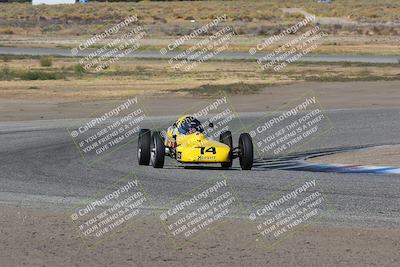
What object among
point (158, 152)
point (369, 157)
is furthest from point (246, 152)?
point (369, 157)

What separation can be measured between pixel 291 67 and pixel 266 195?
1519 inches

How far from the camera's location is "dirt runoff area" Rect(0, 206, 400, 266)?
447 inches

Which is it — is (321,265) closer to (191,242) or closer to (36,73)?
(191,242)

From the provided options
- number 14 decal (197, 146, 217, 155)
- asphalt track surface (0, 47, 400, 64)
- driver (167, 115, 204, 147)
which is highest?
driver (167, 115, 204, 147)

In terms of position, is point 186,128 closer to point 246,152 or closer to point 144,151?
point 144,151

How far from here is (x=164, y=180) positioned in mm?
17812

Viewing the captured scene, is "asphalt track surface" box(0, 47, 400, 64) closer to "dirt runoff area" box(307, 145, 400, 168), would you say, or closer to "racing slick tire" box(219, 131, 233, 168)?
"dirt runoff area" box(307, 145, 400, 168)

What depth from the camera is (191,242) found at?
489 inches

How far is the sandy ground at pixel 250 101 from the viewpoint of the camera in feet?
114

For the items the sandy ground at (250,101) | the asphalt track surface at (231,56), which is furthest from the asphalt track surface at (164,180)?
the asphalt track surface at (231,56)

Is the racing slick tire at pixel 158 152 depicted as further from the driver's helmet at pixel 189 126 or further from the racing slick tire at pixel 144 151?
the driver's helmet at pixel 189 126

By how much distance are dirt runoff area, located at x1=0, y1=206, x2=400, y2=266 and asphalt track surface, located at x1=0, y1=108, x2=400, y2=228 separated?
99 cm

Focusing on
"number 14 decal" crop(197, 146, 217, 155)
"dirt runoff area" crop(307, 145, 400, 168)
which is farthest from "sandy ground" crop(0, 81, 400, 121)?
"number 14 decal" crop(197, 146, 217, 155)

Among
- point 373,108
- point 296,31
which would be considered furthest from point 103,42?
point 373,108
